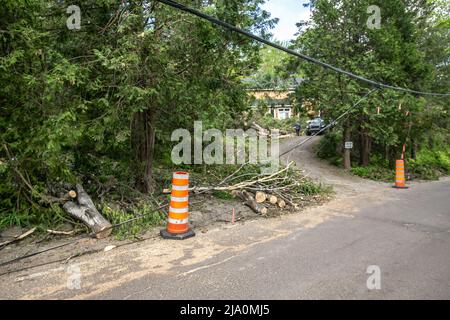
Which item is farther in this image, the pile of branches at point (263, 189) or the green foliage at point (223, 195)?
the green foliage at point (223, 195)

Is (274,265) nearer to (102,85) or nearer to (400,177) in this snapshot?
(102,85)

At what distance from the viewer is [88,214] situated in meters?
5.49

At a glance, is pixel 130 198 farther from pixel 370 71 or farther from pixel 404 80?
pixel 404 80

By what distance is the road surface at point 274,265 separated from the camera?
342cm

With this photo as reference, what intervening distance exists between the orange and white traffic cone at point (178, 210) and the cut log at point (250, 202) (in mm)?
2123

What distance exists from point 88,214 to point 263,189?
4.16m

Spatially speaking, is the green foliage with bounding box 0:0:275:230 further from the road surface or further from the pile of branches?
the road surface

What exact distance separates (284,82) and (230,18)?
26.4ft

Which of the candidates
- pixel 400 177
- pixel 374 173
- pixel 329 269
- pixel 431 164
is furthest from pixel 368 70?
pixel 329 269

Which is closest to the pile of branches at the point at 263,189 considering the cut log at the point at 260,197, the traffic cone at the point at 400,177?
the cut log at the point at 260,197

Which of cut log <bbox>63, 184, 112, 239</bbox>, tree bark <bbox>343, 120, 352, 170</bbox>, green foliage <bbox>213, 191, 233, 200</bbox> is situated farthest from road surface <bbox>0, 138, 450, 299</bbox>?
tree bark <bbox>343, 120, 352, 170</bbox>

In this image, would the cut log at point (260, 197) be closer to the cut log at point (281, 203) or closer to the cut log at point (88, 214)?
the cut log at point (281, 203)

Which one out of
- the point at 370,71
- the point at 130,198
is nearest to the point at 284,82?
the point at 370,71

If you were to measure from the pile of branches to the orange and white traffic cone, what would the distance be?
1959 millimetres
